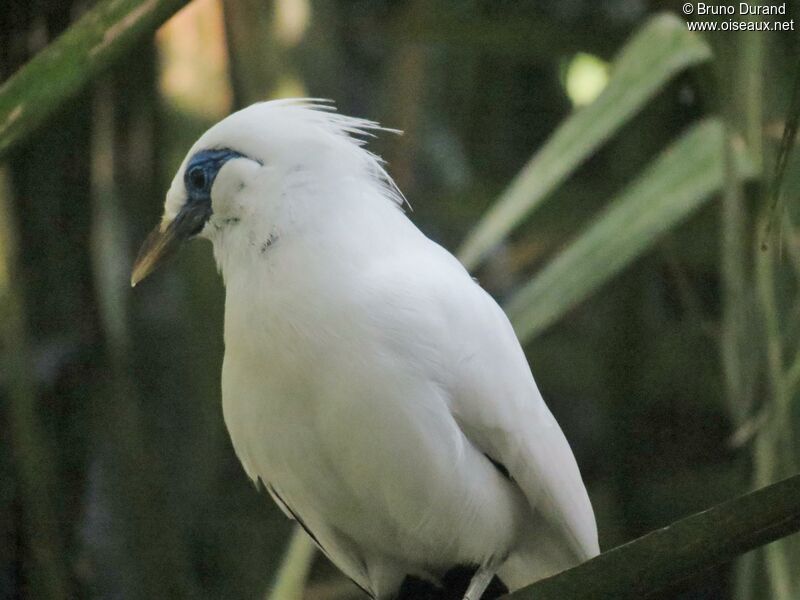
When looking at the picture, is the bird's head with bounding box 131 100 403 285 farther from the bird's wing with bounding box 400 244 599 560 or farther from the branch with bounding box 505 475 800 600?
the branch with bounding box 505 475 800 600

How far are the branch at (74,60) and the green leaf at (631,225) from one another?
0.80m

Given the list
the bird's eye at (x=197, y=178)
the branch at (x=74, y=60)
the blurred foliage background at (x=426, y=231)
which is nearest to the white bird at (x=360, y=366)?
the bird's eye at (x=197, y=178)

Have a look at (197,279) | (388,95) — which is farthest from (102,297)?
(388,95)

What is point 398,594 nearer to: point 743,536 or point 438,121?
point 743,536

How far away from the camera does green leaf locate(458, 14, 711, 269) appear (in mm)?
1658

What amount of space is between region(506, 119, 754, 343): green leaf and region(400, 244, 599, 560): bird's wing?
0.06 meters

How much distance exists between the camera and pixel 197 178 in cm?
172

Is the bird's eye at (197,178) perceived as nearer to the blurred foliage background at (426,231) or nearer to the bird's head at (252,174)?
the bird's head at (252,174)

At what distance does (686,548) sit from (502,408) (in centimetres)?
83

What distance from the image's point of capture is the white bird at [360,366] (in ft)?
5.09

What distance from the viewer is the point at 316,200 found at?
1682mm

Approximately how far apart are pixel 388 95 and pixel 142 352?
891 millimetres

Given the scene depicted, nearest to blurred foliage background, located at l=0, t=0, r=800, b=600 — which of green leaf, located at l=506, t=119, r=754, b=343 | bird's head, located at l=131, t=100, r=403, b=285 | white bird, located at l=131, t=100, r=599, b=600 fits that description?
green leaf, located at l=506, t=119, r=754, b=343

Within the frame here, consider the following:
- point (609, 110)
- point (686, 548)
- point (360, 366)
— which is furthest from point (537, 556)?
point (686, 548)
